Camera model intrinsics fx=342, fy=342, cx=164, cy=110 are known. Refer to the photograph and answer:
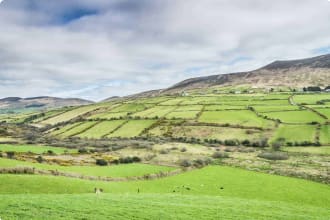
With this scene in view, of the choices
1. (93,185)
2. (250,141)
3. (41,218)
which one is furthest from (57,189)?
(250,141)

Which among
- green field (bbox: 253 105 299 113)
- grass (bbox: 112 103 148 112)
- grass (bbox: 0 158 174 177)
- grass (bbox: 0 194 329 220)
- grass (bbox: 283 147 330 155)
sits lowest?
grass (bbox: 283 147 330 155)

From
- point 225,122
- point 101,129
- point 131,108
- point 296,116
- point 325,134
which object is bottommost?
point 325,134

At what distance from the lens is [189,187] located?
44750 mm

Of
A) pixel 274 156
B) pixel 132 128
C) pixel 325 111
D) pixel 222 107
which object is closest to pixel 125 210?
pixel 274 156

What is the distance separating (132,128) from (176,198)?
9392 cm

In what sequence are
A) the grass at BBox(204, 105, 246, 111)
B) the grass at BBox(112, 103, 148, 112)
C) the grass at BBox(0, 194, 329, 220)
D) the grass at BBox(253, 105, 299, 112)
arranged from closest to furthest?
the grass at BBox(0, 194, 329, 220), the grass at BBox(253, 105, 299, 112), the grass at BBox(204, 105, 246, 111), the grass at BBox(112, 103, 148, 112)

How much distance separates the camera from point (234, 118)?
119938 mm

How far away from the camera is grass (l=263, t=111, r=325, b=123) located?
108938 mm

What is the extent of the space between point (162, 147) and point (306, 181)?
47.5 m

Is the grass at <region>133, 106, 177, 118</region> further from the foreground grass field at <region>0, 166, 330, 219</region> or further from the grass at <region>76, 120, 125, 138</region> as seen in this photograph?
the foreground grass field at <region>0, 166, 330, 219</region>

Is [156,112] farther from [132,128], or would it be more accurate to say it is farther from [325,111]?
[325,111]

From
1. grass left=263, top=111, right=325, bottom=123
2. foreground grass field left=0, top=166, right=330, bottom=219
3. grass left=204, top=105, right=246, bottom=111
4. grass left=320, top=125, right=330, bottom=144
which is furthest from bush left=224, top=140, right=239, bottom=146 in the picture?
foreground grass field left=0, top=166, right=330, bottom=219

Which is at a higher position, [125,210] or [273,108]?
[273,108]

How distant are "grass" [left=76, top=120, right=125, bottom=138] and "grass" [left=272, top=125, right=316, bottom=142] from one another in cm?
5872
